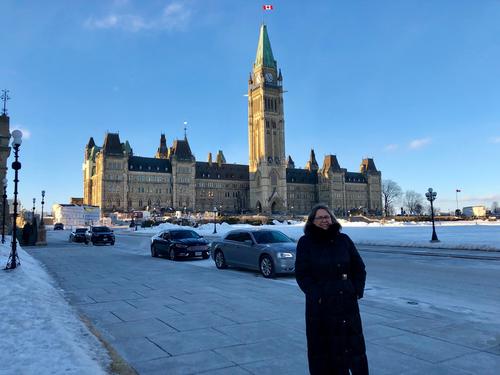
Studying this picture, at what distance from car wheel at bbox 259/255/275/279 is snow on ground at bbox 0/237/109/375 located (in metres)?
6.46

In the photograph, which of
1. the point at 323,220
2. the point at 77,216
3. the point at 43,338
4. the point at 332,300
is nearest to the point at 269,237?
the point at 43,338

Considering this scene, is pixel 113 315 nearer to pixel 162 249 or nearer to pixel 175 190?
pixel 162 249

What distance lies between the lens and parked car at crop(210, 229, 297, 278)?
13.5 meters

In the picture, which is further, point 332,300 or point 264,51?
point 264,51

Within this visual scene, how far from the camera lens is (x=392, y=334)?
6598mm

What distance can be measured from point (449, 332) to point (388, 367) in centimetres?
210

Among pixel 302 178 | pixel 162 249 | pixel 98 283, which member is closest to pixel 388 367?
pixel 98 283

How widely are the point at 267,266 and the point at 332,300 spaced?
1021cm

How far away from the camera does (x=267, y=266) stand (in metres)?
13.8

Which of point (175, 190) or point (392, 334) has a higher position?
point (175, 190)

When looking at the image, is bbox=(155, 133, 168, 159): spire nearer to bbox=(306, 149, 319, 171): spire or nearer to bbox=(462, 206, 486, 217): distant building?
bbox=(306, 149, 319, 171): spire

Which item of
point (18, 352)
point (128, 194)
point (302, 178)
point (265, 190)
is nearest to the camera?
point (18, 352)

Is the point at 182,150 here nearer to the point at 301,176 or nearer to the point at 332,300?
the point at 301,176

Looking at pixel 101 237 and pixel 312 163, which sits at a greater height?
pixel 312 163
